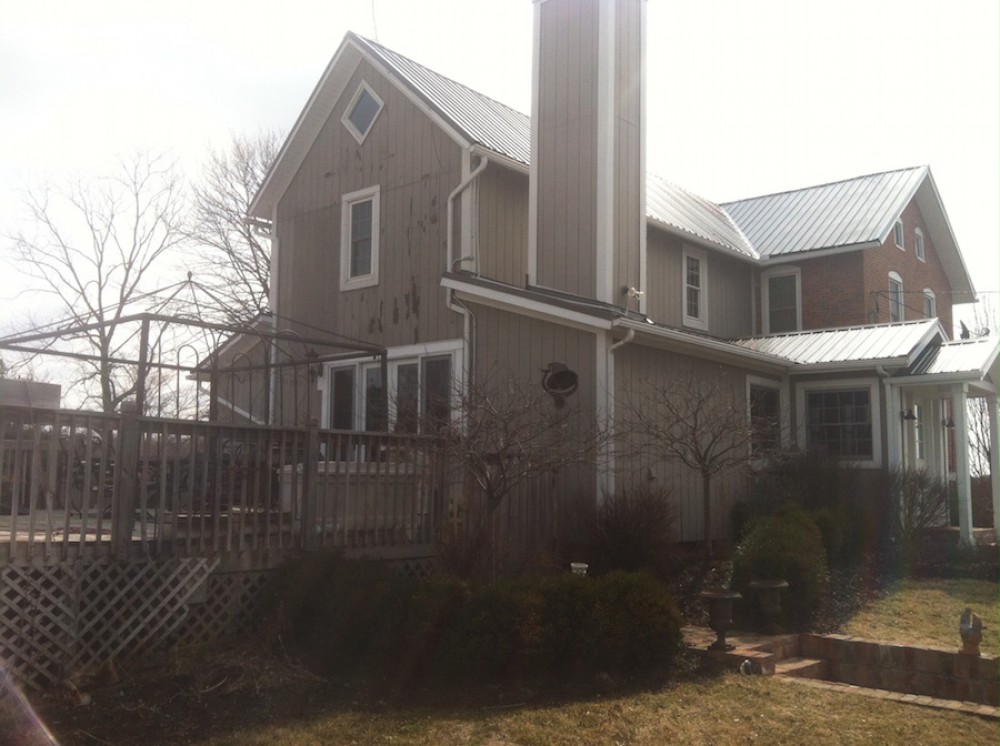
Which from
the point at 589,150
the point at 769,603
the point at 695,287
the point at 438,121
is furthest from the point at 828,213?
the point at 769,603

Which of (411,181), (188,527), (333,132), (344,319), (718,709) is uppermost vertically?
(333,132)

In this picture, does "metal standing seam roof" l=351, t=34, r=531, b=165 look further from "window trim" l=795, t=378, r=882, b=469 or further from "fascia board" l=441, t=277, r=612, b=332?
"window trim" l=795, t=378, r=882, b=469

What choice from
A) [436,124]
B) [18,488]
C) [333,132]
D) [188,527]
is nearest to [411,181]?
[436,124]

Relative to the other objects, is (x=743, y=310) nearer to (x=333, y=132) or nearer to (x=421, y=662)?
(x=333, y=132)

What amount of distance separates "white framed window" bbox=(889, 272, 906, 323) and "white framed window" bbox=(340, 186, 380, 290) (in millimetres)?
11531

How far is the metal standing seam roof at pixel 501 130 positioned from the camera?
14.5 metres

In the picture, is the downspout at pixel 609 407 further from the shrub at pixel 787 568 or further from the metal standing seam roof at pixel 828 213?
the metal standing seam roof at pixel 828 213

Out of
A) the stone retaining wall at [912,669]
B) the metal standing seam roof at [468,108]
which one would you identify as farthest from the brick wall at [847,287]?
the stone retaining wall at [912,669]

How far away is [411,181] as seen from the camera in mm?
14883

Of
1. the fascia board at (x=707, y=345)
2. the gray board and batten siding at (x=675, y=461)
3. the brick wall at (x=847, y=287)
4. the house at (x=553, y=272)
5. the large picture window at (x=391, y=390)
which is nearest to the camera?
the fascia board at (x=707, y=345)

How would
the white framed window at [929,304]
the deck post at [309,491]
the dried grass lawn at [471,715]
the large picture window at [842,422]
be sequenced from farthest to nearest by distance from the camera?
the white framed window at [929,304] < the large picture window at [842,422] < the deck post at [309,491] < the dried grass lawn at [471,715]

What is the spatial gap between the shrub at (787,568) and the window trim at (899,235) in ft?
42.7

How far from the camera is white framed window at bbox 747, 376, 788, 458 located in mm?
14016

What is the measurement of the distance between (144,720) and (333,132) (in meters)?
11.9
